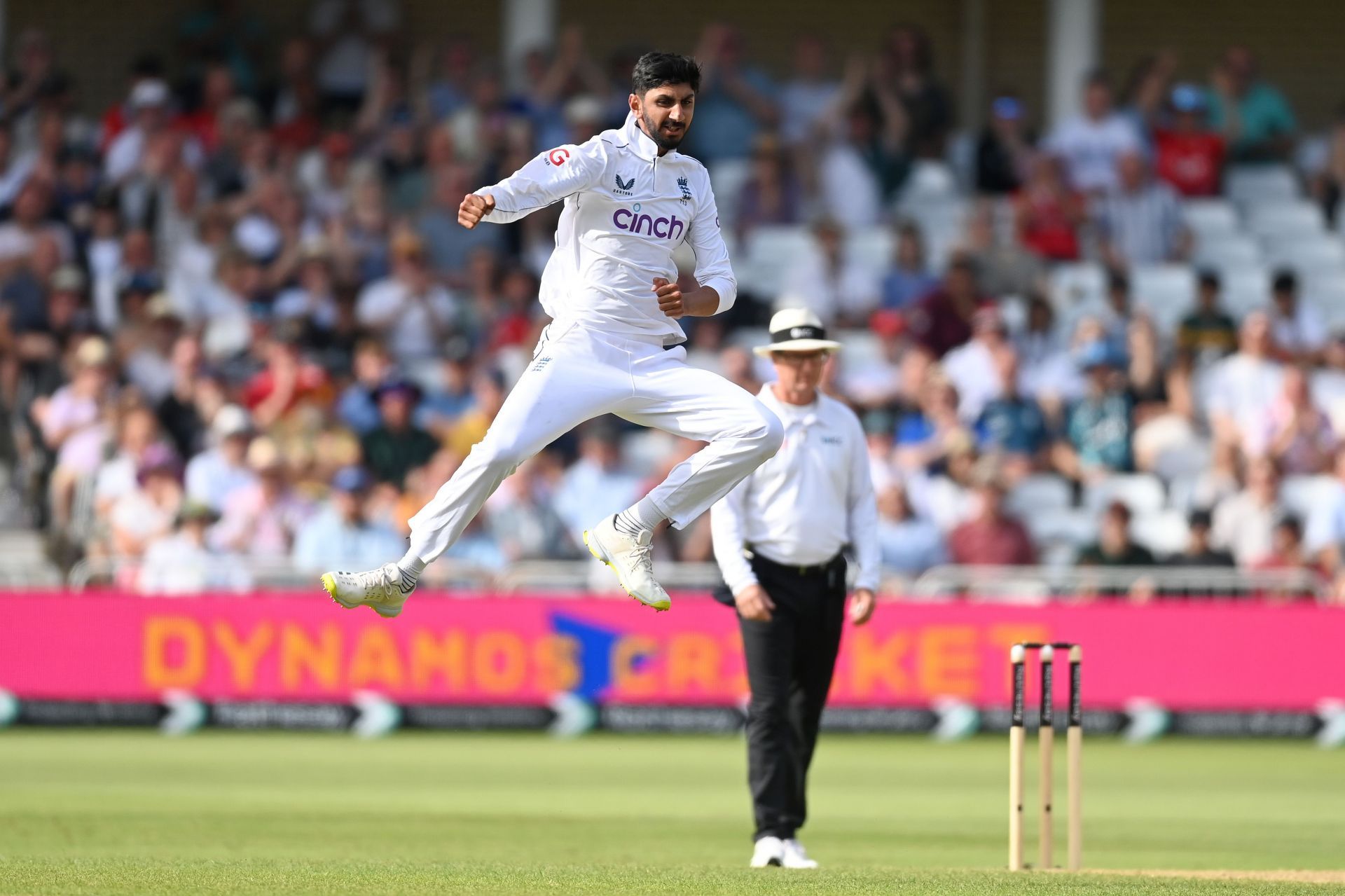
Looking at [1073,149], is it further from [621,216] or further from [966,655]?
[621,216]

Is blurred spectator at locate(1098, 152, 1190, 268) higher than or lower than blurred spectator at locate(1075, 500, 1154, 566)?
higher

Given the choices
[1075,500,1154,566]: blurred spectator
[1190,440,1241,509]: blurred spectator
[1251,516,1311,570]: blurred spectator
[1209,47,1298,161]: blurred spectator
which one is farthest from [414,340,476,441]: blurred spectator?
[1209,47,1298,161]: blurred spectator

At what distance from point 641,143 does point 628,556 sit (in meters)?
1.59

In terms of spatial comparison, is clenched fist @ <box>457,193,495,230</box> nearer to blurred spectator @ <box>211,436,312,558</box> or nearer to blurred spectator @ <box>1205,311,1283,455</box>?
blurred spectator @ <box>211,436,312,558</box>

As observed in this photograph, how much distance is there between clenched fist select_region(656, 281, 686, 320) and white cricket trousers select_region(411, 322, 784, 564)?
27 centimetres

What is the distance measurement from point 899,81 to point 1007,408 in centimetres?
470

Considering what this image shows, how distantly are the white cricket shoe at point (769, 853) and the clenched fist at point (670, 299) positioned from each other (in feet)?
7.99

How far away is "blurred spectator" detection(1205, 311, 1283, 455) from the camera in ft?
56.8

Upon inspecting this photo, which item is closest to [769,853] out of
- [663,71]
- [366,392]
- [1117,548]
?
[663,71]

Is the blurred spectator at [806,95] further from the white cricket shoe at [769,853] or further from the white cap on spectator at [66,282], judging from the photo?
the white cricket shoe at [769,853]

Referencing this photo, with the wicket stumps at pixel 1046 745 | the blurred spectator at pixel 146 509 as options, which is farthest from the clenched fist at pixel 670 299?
the blurred spectator at pixel 146 509

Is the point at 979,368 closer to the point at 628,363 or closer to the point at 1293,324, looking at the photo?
the point at 1293,324

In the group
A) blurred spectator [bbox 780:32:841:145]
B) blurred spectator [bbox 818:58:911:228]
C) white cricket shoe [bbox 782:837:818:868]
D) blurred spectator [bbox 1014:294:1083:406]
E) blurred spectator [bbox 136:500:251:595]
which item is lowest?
white cricket shoe [bbox 782:837:818:868]

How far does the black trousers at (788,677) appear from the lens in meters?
9.12
